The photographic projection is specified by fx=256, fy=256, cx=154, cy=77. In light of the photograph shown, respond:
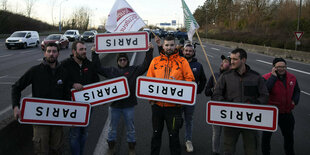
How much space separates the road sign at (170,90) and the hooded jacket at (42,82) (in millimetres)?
1142

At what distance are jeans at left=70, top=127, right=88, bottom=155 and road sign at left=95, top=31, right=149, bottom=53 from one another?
1.26m

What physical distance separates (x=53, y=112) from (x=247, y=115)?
8.35 feet

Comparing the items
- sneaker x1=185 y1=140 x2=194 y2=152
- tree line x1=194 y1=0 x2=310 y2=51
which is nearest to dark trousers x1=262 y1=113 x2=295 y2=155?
sneaker x1=185 y1=140 x2=194 y2=152

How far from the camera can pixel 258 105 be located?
3.30 meters

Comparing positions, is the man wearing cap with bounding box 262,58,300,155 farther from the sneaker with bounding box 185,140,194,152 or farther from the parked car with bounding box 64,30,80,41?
the parked car with bounding box 64,30,80,41

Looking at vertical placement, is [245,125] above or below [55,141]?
above

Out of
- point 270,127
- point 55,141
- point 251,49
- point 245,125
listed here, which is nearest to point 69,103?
point 55,141

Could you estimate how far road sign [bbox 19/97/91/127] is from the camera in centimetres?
322

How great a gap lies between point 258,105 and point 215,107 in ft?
1.78

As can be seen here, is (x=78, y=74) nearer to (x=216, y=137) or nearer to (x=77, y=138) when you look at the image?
(x=77, y=138)

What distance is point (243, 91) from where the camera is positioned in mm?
3410

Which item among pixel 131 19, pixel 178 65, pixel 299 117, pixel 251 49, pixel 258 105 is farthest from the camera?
pixel 251 49

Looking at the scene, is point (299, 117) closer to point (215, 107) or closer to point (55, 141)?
point (215, 107)

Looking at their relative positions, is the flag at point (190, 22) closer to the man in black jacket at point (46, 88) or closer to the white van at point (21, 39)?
the man in black jacket at point (46, 88)
